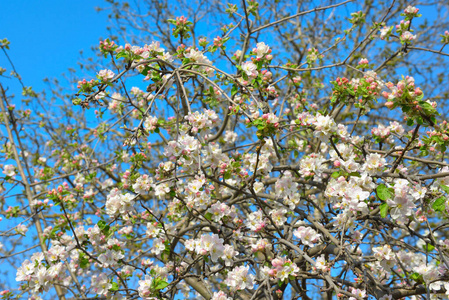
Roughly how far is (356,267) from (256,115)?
1219 mm

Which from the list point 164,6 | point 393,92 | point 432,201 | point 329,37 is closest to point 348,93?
point 393,92

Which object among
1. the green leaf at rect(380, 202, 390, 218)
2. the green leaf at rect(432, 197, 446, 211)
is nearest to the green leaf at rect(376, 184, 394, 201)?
the green leaf at rect(380, 202, 390, 218)

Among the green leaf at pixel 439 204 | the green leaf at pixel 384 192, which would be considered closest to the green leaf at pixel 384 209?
→ the green leaf at pixel 384 192

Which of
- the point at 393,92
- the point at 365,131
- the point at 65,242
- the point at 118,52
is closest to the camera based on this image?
the point at 393,92

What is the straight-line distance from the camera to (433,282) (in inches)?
88.2

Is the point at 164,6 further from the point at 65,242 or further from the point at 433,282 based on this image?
the point at 433,282

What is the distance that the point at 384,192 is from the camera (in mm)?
1915

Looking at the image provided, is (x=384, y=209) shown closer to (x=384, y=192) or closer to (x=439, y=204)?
(x=384, y=192)

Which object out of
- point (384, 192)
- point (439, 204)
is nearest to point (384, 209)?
point (384, 192)

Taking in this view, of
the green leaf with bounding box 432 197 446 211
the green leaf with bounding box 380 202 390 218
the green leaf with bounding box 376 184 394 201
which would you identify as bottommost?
the green leaf with bounding box 432 197 446 211

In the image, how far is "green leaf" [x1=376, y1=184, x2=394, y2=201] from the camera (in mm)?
1896

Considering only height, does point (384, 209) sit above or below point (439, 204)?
above

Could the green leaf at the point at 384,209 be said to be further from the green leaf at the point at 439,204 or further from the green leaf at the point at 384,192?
the green leaf at the point at 439,204

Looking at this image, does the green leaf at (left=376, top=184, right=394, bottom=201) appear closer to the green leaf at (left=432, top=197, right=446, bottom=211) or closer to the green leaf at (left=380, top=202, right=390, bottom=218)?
the green leaf at (left=380, top=202, right=390, bottom=218)
